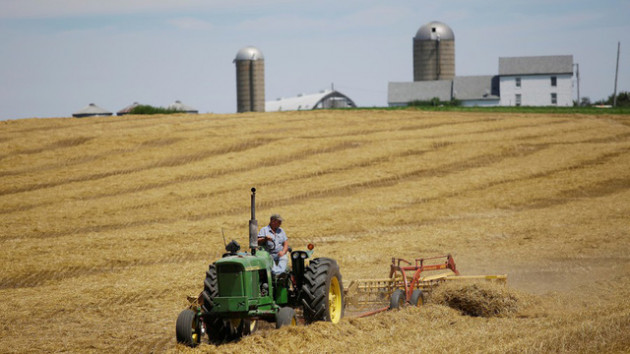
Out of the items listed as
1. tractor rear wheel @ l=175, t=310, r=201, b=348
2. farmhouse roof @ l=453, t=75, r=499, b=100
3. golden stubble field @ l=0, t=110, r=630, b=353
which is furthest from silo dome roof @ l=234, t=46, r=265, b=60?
tractor rear wheel @ l=175, t=310, r=201, b=348

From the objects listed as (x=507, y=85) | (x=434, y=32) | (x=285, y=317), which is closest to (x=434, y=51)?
(x=434, y=32)

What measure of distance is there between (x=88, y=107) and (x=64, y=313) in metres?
103

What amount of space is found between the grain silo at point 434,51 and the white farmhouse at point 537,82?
23.4 ft

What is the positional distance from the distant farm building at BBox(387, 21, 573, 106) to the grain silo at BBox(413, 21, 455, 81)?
0.12 metres

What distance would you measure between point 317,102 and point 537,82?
104 ft

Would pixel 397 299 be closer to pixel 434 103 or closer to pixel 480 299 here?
pixel 480 299

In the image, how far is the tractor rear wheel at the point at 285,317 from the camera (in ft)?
41.6

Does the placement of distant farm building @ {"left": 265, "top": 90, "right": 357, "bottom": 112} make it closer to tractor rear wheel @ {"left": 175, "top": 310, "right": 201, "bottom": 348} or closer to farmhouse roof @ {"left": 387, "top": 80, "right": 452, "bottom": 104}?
farmhouse roof @ {"left": 387, "top": 80, "right": 452, "bottom": 104}

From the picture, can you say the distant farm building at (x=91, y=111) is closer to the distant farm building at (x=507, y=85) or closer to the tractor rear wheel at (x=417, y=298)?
the distant farm building at (x=507, y=85)

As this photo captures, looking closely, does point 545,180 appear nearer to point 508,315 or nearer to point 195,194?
point 195,194

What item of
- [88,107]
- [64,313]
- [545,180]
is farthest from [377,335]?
[88,107]

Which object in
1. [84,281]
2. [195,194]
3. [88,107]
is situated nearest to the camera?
[84,281]

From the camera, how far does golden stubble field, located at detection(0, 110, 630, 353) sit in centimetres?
1388

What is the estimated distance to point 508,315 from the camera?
1509 centimetres
